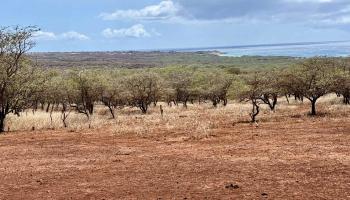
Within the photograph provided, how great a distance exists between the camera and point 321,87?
1414 inches

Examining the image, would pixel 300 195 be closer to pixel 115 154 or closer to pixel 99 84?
pixel 115 154

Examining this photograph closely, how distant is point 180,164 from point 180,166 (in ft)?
1.21

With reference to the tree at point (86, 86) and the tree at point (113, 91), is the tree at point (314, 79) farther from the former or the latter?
the tree at point (86, 86)

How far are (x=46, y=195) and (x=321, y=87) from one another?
27745 millimetres

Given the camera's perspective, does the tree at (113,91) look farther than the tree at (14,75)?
Yes

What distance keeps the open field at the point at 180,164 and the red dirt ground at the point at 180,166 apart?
1.0 inches

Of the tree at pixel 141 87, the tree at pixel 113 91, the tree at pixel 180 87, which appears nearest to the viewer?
the tree at pixel 113 91

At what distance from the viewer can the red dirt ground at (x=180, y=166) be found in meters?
12.0

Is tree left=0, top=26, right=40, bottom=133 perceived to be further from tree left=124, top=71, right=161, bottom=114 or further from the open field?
tree left=124, top=71, right=161, bottom=114

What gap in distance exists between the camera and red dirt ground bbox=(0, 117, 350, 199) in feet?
39.4

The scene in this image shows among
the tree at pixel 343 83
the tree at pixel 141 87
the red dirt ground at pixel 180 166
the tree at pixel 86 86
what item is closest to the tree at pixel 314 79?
the tree at pixel 343 83

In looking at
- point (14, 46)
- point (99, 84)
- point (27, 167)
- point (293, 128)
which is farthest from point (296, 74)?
point (27, 167)

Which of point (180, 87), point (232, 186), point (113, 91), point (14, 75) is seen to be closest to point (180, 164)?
point (232, 186)

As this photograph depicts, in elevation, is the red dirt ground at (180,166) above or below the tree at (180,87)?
above
